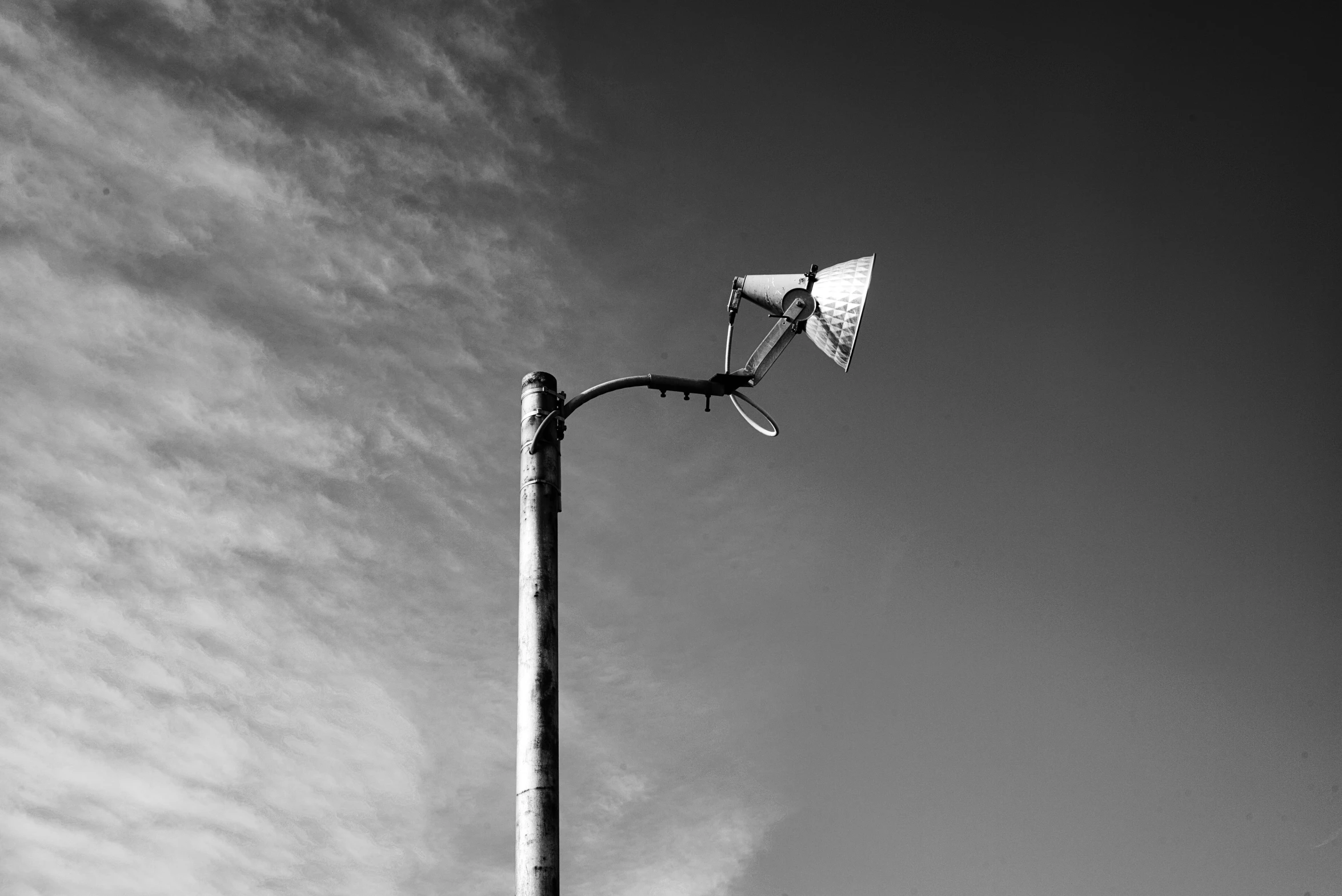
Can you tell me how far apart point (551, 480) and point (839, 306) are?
7.38ft

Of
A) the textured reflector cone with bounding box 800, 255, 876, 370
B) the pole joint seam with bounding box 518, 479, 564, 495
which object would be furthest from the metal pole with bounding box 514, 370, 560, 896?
the textured reflector cone with bounding box 800, 255, 876, 370

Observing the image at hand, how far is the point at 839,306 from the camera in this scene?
24.4 feet

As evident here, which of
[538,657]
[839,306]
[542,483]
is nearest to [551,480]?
[542,483]

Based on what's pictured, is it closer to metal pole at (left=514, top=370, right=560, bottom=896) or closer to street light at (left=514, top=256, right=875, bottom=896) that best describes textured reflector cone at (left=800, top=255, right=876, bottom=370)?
street light at (left=514, top=256, right=875, bottom=896)

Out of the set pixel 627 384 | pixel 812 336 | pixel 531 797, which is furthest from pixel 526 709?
pixel 812 336

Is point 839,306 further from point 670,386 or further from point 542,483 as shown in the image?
point 542,483

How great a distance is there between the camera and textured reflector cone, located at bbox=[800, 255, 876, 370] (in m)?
7.39

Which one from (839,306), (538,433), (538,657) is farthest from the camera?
(839,306)

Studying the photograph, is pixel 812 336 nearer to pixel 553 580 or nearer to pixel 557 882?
pixel 553 580

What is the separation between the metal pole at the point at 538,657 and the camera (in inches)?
219

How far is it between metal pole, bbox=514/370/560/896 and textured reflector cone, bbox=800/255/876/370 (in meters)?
1.86

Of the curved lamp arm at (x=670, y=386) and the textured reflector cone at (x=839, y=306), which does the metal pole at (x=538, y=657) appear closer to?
the curved lamp arm at (x=670, y=386)

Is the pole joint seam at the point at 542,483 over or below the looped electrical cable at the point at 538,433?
below

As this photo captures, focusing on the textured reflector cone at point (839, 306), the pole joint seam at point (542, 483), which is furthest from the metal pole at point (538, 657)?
the textured reflector cone at point (839, 306)
